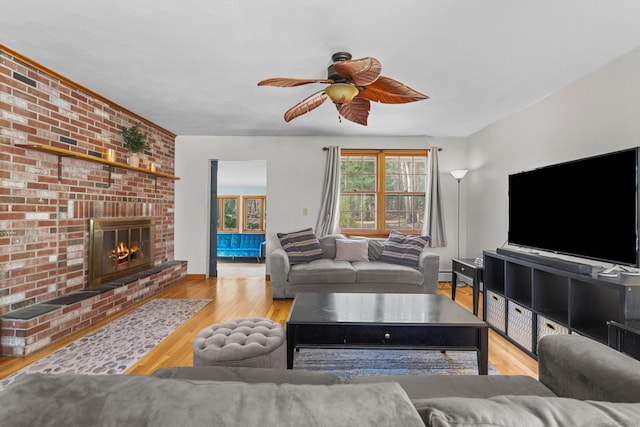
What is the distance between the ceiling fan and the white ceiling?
0.28 meters

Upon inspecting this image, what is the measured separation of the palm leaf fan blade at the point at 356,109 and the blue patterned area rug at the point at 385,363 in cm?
196

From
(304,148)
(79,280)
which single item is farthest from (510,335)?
(79,280)

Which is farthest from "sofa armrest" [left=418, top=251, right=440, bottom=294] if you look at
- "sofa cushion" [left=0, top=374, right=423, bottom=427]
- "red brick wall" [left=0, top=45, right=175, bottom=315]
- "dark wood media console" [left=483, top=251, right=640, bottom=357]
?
"red brick wall" [left=0, top=45, right=175, bottom=315]

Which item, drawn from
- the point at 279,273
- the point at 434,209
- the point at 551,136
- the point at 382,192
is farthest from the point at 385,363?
the point at 382,192

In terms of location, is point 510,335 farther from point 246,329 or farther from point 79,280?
point 79,280

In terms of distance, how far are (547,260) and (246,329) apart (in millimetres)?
2301

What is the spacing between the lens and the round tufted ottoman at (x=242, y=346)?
173 centimetres

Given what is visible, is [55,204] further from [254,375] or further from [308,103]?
[254,375]

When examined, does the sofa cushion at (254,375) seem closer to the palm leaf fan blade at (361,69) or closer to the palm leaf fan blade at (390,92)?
the palm leaf fan blade at (361,69)

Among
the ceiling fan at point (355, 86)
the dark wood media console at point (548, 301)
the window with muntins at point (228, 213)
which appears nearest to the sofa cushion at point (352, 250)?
the dark wood media console at point (548, 301)

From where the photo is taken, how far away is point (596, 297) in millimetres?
2371

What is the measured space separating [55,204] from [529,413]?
3715 millimetres

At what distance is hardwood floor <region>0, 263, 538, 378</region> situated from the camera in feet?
7.81

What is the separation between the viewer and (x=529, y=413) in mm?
593
